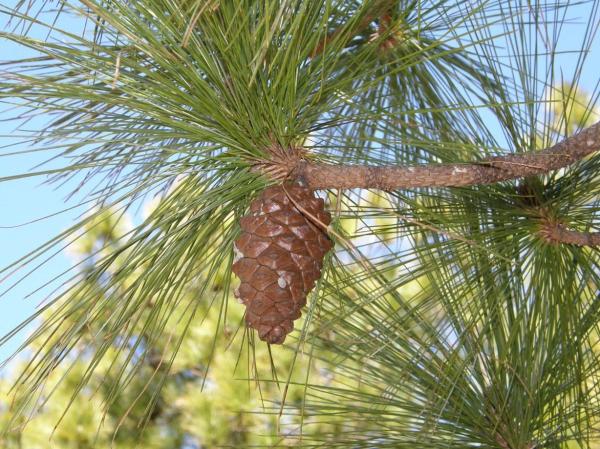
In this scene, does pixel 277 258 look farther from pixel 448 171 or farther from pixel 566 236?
pixel 566 236

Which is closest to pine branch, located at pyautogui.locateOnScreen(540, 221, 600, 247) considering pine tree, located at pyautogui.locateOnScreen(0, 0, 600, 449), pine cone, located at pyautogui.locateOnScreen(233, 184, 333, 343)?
pine tree, located at pyautogui.locateOnScreen(0, 0, 600, 449)

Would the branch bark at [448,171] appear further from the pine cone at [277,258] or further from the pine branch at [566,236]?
the pine branch at [566,236]

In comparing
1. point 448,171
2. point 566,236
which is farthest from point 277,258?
point 566,236

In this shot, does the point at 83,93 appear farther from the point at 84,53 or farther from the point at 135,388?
the point at 135,388

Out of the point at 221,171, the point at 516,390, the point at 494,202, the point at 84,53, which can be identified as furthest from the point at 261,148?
the point at 516,390

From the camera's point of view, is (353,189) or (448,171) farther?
(353,189)

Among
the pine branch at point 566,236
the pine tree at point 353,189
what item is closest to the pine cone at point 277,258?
the pine tree at point 353,189

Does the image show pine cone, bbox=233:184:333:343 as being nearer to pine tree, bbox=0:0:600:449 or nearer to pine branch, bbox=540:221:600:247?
pine tree, bbox=0:0:600:449
